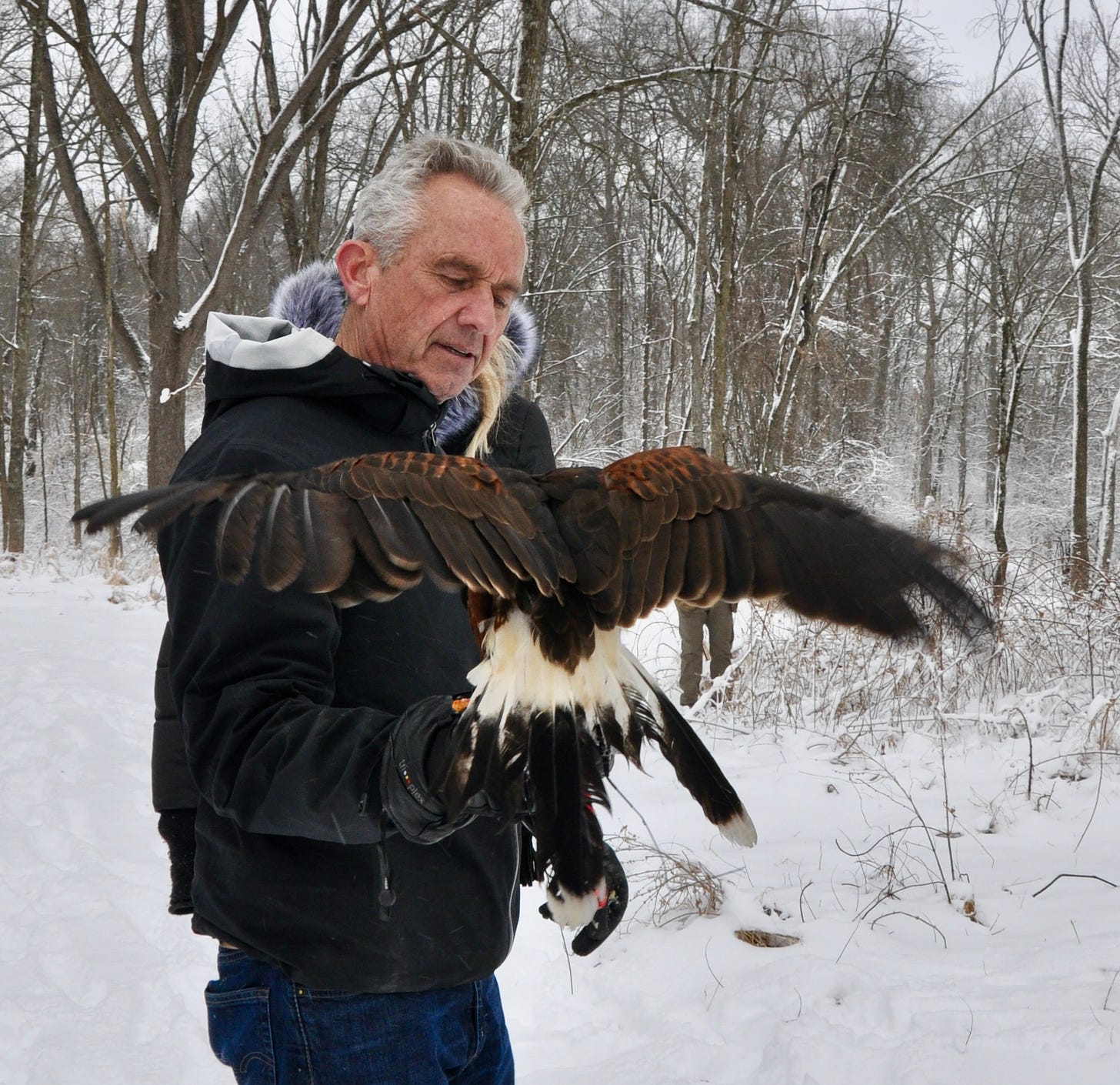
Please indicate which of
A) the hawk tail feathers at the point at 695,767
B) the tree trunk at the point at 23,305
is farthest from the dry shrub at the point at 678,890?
the tree trunk at the point at 23,305

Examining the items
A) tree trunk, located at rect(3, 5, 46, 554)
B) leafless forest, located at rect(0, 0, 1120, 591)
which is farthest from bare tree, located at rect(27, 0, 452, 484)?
tree trunk, located at rect(3, 5, 46, 554)

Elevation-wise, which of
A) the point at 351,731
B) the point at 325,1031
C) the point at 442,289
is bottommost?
the point at 325,1031

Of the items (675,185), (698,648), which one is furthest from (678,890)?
(675,185)

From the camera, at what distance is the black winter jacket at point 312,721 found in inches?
47.7

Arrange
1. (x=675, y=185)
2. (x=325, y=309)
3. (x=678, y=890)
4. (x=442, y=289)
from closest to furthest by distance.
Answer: (x=442, y=289) < (x=325, y=309) < (x=678, y=890) < (x=675, y=185)

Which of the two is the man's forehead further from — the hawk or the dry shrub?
the dry shrub

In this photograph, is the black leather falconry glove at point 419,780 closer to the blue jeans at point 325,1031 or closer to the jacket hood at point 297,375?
the blue jeans at point 325,1031

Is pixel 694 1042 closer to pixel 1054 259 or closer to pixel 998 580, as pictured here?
pixel 998 580

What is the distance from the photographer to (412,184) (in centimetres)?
177

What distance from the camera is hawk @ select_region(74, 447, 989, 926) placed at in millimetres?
1139

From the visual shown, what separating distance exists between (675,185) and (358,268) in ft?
49.3

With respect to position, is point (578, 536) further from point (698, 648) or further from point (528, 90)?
point (698, 648)

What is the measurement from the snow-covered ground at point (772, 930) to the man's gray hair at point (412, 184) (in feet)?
7.17

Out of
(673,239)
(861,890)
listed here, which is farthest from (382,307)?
(673,239)
